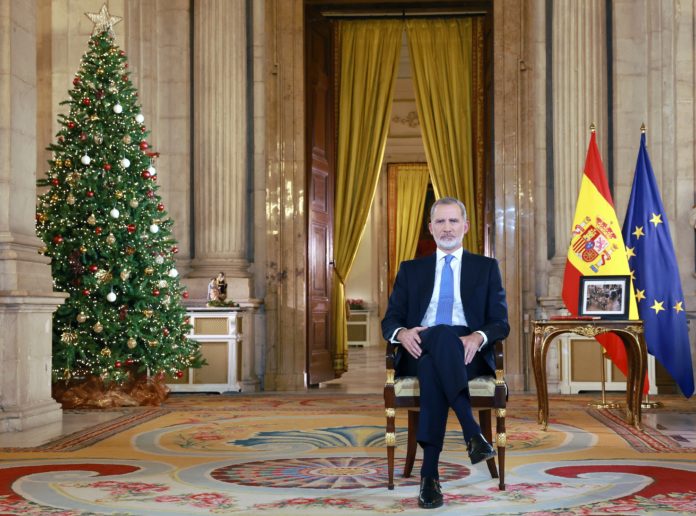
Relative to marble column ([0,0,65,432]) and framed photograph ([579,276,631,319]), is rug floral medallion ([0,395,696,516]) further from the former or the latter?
framed photograph ([579,276,631,319])

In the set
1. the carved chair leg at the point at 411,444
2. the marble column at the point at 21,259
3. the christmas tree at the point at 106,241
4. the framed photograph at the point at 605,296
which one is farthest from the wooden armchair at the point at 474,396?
the christmas tree at the point at 106,241

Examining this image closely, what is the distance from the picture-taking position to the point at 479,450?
3.83 m

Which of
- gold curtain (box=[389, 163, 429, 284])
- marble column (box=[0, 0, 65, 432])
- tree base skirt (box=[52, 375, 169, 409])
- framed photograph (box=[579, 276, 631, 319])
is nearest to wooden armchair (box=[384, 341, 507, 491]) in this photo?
framed photograph (box=[579, 276, 631, 319])

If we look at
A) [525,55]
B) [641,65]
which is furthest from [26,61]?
[641,65]

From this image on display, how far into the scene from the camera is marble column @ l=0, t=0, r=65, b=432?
6.37 metres

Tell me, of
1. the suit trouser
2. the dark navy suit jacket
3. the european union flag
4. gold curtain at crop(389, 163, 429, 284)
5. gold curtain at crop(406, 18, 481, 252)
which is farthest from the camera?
gold curtain at crop(389, 163, 429, 284)

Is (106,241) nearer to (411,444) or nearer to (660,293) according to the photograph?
(411,444)

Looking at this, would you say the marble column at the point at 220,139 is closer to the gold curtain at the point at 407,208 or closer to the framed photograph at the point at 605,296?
the framed photograph at the point at 605,296

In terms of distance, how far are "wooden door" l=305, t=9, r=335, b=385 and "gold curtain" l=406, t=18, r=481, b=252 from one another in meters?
1.15

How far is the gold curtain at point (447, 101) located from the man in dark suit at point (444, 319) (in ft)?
23.5

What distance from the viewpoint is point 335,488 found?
168 inches

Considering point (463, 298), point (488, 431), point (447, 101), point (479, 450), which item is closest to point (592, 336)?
point (488, 431)

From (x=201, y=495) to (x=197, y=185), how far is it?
6.26 metres

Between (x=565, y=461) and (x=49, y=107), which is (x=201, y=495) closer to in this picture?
(x=565, y=461)
